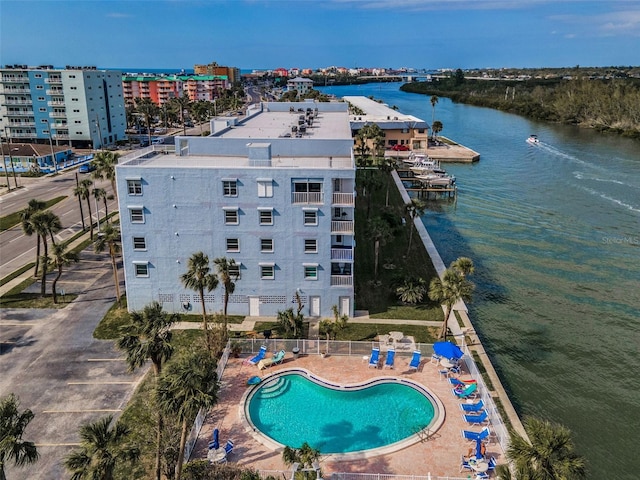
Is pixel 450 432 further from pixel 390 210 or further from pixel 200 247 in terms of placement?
pixel 390 210

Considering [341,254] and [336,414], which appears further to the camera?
[341,254]

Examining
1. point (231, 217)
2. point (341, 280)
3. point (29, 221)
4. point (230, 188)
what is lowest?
point (341, 280)

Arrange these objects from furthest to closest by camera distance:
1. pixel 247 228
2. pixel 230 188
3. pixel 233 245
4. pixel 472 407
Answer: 1. pixel 233 245
2. pixel 247 228
3. pixel 230 188
4. pixel 472 407

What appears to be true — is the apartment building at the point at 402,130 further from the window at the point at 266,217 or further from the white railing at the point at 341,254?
the window at the point at 266,217

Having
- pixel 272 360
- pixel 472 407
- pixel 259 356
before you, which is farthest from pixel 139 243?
pixel 472 407

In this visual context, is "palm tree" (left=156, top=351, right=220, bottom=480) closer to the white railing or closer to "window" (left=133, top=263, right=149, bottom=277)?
the white railing

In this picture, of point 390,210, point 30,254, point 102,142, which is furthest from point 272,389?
point 102,142

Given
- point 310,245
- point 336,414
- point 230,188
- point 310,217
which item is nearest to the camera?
point 336,414

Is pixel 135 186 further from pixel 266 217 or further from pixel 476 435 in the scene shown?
pixel 476 435
